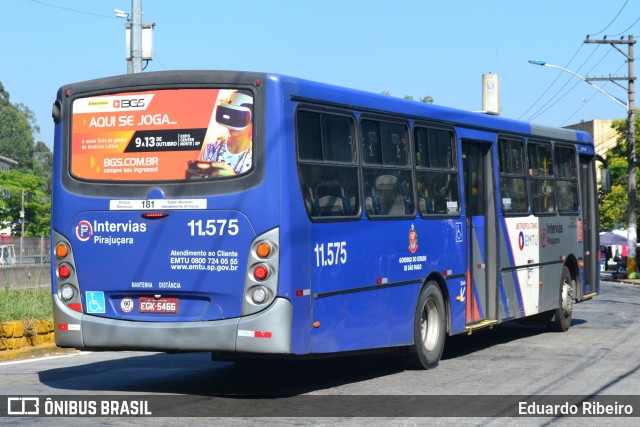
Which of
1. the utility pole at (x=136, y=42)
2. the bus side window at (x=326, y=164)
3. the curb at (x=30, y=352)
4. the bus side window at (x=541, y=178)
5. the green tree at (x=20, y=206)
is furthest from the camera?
the green tree at (x=20, y=206)

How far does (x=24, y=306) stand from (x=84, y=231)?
6161mm

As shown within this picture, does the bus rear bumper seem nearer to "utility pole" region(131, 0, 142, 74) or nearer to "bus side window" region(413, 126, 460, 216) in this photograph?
"bus side window" region(413, 126, 460, 216)

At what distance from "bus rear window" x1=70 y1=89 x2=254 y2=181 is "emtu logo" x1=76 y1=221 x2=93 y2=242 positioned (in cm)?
45

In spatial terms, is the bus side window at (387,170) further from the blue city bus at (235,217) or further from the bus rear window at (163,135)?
the bus rear window at (163,135)

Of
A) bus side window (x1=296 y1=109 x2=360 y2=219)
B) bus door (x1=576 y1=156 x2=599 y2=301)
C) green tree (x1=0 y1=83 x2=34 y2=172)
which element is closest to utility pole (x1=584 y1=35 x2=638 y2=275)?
bus door (x1=576 y1=156 x2=599 y2=301)

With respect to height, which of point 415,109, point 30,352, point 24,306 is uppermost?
point 415,109

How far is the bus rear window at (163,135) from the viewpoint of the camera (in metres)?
10.6

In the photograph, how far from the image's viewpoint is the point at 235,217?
10.5m

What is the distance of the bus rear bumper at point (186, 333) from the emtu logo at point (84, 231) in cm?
71

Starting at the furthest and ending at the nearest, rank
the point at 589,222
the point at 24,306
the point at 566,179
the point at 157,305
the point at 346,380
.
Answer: the point at 589,222 < the point at 566,179 < the point at 24,306 < the point at 346,380 < the point at 157,305

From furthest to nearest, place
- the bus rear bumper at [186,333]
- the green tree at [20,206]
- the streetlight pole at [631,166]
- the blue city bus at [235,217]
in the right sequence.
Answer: the green tree at [20,206] → the streetlight pole at [631,166] → the blue city bus at [235,217] → the bus rear bumper at [186,333]

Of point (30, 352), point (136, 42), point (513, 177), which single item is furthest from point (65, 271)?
point (136, 42)

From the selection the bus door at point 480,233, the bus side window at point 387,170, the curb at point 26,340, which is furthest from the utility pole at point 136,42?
the bus side window at point 387,170

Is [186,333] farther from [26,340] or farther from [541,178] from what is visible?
[541,178]
